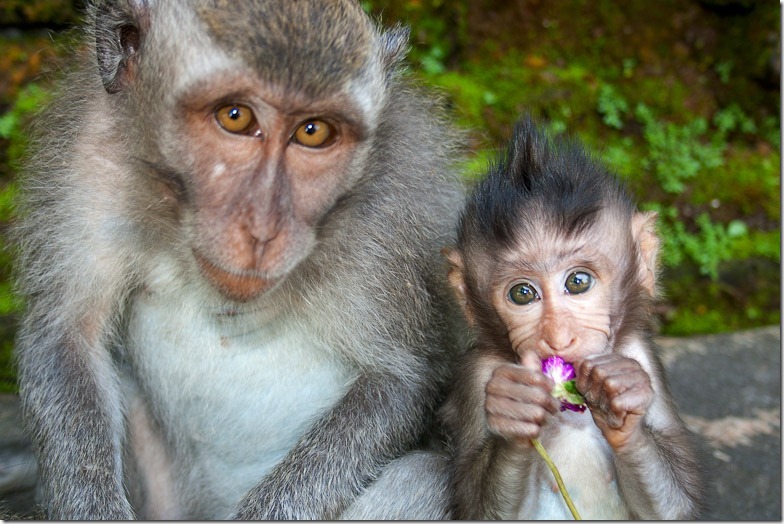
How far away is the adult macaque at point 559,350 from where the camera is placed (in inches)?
107

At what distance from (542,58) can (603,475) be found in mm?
3865

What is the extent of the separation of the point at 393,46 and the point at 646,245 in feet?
3.63

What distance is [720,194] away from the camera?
595 cm

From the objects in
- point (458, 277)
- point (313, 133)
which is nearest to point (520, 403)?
point (458, 277)

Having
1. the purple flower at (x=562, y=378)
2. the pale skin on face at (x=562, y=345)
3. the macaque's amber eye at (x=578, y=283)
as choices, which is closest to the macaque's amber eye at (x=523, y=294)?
the pale skin on face at (x=562, y=345)

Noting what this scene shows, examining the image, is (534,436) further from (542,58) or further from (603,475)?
(542,58)

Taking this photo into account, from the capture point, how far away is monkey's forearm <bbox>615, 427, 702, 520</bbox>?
278 cm

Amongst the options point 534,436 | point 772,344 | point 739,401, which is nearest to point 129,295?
point 534,436

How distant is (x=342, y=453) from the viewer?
10.8 ft

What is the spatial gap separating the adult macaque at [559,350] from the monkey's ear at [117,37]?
4.04 ft

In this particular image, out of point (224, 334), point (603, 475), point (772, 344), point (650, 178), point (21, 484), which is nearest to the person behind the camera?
point (603, 475)

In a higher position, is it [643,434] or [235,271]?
[643,434]

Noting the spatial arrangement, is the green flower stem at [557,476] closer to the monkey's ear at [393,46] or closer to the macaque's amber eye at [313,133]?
the macaque's amber eye at [313,133]

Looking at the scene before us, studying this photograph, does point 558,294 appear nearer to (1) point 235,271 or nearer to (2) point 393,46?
(1) point 235,271
